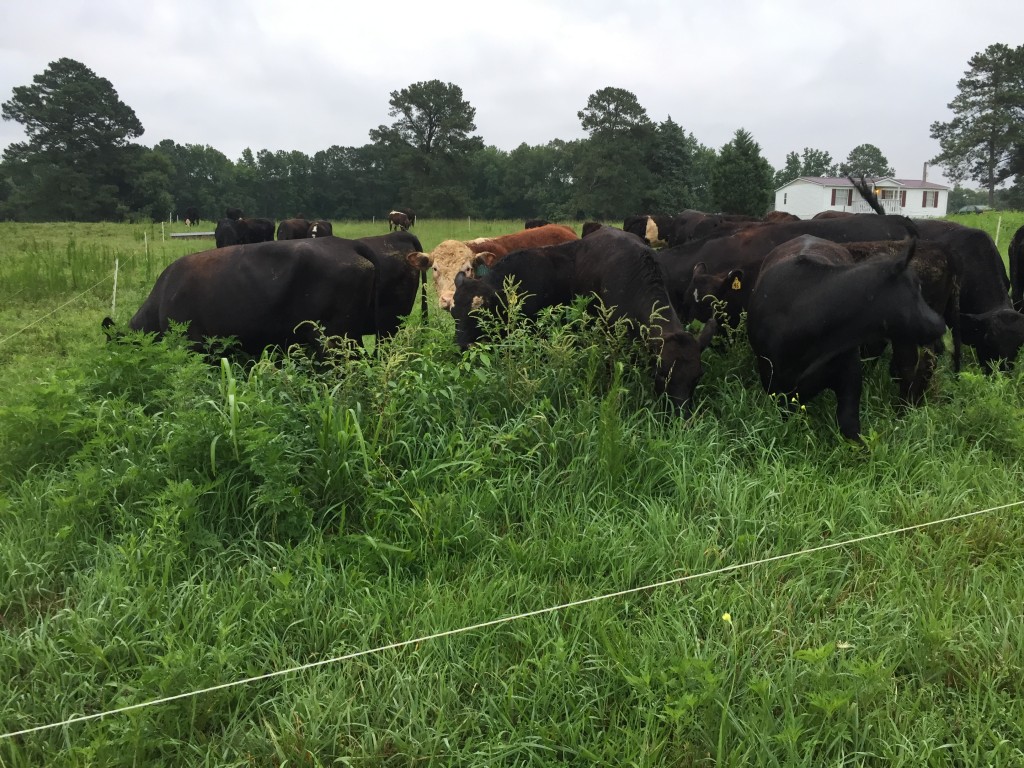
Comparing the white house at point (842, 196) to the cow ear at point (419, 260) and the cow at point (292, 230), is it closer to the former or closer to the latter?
the cow at point (292, 230)

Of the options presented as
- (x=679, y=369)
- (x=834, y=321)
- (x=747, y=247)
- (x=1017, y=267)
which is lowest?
(x=679, y=369)

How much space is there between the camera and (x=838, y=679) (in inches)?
100

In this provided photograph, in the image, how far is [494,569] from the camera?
10.4 ft

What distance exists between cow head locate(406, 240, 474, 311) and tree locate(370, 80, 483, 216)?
44462mm

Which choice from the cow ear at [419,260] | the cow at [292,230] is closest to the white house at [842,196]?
the cow at [292,230]

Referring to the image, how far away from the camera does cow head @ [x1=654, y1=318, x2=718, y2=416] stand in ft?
15.9

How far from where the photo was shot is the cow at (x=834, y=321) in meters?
4.48

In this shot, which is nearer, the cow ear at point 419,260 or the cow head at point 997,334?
the cow head at point 997,334

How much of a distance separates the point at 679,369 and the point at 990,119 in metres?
67.0

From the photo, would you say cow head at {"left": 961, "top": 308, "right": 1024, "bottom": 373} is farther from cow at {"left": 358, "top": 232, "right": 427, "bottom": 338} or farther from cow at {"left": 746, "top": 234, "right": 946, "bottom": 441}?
cow at {"left": 358, "top": 232, "right": 427, "bottom": 338}

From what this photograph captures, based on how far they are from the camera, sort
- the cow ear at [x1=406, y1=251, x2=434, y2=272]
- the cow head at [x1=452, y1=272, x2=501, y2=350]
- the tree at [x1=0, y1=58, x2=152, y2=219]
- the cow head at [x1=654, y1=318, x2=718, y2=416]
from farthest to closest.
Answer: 1. the tree at [x1=0, y1=58, x2=152, y2=219]
2. the cow ear at [x1=406, y1=251, x2=434, y2=272]
3. the cow head at [x1=452, y1=272, x2=501, y2=350]
4. the cow head at [x1=654, y1=318, x2=718, y2=416]

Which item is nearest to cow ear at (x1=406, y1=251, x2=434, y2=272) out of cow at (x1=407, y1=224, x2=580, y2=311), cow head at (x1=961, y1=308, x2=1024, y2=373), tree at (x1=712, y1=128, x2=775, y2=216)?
cow at (x1=407, y1=224, x2=580, y2=311)

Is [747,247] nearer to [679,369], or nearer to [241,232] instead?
[679,369]

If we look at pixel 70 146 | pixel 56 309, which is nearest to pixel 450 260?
pixel 56 309
